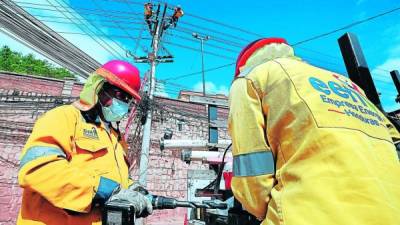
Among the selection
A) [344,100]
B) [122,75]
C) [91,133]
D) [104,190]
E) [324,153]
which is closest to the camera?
[324,153]

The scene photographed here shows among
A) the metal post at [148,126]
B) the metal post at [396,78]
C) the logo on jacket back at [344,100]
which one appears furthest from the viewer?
the metal post at [148,126]

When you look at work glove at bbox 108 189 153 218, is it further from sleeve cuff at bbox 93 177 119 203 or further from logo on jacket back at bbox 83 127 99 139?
logo on jacket back at bbox 83 127 99 139

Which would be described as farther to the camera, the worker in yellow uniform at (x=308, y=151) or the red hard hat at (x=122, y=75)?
the red hard hat at (x=122, y=75)

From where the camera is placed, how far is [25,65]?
2742 cm

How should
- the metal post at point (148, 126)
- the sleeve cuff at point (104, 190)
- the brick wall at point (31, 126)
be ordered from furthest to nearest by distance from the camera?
the brick wall at point (31, 126)
the metal post at point (148, 126)
the sleeve cuff at point (104, 190)

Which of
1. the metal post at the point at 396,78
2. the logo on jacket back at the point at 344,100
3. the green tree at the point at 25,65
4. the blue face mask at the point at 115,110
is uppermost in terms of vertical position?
the green tree at the point at 25,65

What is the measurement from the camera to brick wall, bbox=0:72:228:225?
10.1 metres

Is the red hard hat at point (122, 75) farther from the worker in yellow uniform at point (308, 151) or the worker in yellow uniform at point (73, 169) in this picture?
the worker in yellow uniform at point (308, 151)

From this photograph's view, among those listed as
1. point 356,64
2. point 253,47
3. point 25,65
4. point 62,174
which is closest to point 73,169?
point 62,174

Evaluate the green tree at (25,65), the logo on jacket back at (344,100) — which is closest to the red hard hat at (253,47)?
the logo on jacket back at (344,100)

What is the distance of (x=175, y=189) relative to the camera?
12.2 meters

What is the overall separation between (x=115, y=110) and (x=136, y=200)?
0.86 meters

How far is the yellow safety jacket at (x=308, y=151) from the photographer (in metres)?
0.85

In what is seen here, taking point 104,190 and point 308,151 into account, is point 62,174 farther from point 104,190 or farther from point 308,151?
point 308,151
